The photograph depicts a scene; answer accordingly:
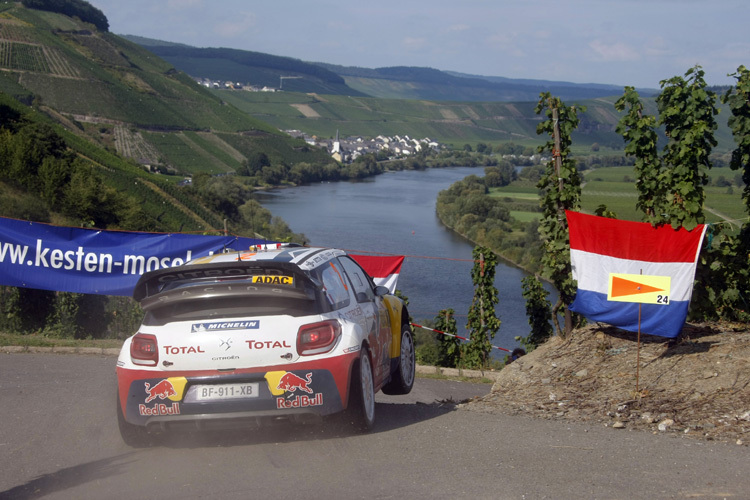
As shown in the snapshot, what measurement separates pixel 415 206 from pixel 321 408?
87644 millimetres

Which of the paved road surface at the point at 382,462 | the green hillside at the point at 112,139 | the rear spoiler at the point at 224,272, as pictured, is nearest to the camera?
the paved road surface at the point at 382,462

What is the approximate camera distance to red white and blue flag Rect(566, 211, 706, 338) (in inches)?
368

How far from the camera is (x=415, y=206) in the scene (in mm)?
93688

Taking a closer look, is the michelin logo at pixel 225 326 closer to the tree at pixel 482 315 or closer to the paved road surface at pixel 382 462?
the paved road surface at pixel 382 462

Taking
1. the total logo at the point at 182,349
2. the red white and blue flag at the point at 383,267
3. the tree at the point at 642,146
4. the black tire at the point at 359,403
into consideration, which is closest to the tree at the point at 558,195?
the tree at the point at 642,146

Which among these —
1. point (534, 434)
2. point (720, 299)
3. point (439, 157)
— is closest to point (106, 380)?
point (534, 434)

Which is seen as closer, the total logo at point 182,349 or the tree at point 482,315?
the total logo at point 182,349

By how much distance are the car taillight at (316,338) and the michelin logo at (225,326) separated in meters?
0.35

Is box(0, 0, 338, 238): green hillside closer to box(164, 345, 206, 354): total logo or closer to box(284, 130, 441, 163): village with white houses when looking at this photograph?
box(284, 130, 441, 163): village with white houses

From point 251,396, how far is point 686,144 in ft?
Answer: 24.0

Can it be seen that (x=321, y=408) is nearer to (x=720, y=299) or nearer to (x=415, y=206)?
(x=720, y=299)

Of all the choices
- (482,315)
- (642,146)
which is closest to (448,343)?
(482,315)

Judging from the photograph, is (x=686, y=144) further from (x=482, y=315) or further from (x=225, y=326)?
(x=482, y=315)

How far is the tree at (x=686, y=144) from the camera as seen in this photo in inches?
406
